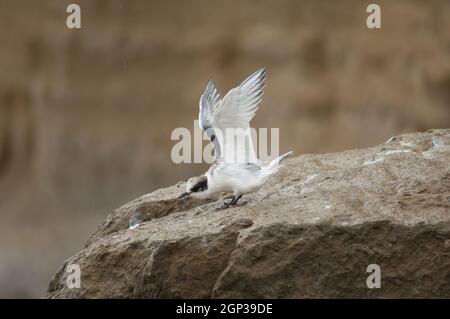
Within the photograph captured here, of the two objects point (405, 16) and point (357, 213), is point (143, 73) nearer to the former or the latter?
point (405, 16)

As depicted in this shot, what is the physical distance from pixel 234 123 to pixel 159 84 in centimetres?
450

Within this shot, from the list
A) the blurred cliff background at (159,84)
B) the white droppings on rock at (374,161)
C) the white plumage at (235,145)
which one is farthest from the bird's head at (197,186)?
the blurred cliff background at (159,84)

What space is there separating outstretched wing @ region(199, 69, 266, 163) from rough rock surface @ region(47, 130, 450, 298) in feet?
0.89

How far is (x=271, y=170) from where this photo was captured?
4.78m

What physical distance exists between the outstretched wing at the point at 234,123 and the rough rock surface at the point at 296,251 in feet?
0.89

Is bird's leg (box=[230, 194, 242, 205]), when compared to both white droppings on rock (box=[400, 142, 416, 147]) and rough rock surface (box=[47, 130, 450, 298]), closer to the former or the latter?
rough rock surface (box=[47, 130, 450, 298])

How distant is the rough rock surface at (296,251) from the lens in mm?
4336

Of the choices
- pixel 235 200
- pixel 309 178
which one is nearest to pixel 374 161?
pixel 309 178

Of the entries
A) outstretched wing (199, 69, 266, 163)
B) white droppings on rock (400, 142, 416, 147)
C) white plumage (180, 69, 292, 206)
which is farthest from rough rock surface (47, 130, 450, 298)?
white droppings on rock (400, 142, 416, 147)

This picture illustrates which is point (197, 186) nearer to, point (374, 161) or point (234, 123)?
point (234, 123)

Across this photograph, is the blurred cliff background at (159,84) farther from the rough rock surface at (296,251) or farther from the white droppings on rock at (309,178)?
the rough rock surface at (296,251)

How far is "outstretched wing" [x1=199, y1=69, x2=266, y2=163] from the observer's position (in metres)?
4.78
